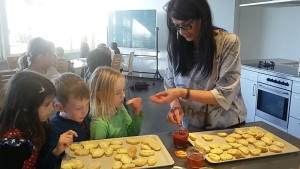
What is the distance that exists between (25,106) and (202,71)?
803 mm

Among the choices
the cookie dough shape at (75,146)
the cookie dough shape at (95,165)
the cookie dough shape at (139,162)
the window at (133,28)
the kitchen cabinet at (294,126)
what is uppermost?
the window at (133,28)

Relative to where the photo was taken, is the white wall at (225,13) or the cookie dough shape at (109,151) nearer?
the cookie dough shape at (109,151)

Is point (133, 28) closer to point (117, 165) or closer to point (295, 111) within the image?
point (295, 111)

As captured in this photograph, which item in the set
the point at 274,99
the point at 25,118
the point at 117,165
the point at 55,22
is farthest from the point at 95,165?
the point at 55,22

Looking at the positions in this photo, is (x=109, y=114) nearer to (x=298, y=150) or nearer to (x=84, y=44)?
(x=298, y=150)

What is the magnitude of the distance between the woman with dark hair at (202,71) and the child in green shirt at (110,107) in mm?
204

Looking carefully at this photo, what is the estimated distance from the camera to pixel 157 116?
151 inches

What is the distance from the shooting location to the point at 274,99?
291cm

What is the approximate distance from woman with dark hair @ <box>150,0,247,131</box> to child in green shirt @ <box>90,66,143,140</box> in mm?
204

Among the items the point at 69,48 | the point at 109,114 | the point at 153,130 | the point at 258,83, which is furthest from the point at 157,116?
the point at 69,48

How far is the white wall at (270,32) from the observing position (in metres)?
3.49

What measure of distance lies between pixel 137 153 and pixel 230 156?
0.37m

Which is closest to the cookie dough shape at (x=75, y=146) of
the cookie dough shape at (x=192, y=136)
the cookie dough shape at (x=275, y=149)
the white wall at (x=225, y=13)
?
the cookie dough shape at (x=192, y=136)

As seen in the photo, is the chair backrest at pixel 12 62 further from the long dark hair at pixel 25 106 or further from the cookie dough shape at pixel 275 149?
the cookie dough shape at pixel 275 149
